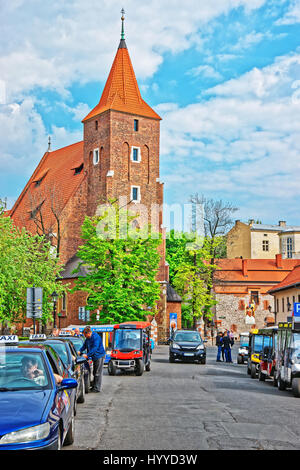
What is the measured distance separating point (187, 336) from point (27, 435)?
26.6 metres

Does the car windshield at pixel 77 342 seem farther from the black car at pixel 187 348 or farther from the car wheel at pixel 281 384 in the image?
the black car at pixel 187 348

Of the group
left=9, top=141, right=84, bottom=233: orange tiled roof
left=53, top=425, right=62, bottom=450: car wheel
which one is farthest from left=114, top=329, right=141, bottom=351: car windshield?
left=9, top=141, right=84, bottom=233: orange tiled roof

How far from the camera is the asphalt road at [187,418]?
30.1 feet

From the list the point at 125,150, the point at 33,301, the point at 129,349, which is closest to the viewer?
the point at 33,301

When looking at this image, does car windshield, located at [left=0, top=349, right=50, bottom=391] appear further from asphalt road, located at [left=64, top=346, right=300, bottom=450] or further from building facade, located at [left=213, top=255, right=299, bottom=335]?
building facade, located at [left=213, top=255, right=299, bottom=335]

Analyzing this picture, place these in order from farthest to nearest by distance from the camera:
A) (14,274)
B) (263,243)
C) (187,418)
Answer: (263,243)
(14,274)
(187,418)

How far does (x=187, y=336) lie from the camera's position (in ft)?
107

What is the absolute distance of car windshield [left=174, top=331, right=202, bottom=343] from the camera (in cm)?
3234

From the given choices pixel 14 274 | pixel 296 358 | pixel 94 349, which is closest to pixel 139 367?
pixel 94 349

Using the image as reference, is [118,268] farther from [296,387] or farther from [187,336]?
[296,387]

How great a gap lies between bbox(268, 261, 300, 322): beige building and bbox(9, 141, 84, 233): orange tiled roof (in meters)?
22.5

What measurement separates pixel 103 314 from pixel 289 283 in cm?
1967
